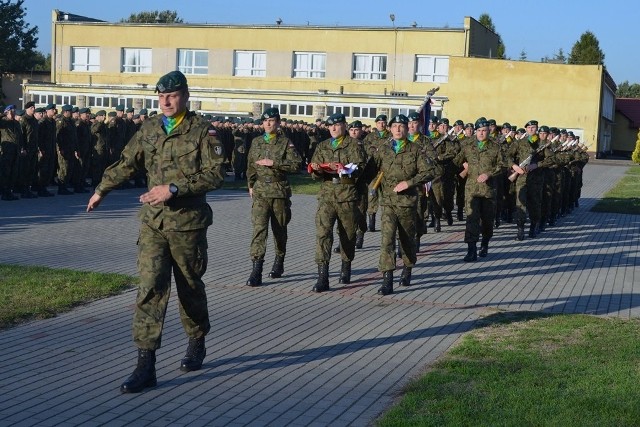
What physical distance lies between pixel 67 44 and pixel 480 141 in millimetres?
54430

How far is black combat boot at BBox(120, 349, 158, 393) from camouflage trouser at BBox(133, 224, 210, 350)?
6 centimetres

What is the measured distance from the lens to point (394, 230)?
11211 mm

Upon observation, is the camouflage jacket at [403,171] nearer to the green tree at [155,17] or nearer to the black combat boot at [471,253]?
the black combat boot at [471,253]

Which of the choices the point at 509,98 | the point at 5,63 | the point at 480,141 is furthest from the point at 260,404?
the point at 5,63

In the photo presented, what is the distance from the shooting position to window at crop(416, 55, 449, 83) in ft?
194

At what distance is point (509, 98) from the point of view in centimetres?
5969

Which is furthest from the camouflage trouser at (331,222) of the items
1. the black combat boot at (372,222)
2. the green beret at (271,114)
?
the black combat boot at (372,222)

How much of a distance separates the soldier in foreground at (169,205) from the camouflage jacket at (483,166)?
8.56 m

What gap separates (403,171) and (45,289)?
4261mm

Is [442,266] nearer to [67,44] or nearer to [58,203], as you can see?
[58,203]

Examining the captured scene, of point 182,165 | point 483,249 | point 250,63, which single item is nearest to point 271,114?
point 182,165

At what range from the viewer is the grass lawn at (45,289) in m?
9.20

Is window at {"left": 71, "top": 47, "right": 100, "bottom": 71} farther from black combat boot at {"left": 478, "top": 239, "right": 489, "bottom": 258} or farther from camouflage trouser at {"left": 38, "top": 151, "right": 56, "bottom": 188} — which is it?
black combat boot at {"left": 478, "top": 239, "right": 489, "bottom": 258}

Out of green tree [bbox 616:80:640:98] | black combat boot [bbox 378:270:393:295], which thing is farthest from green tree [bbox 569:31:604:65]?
black combat boot [bbox 378:270:393:295]
